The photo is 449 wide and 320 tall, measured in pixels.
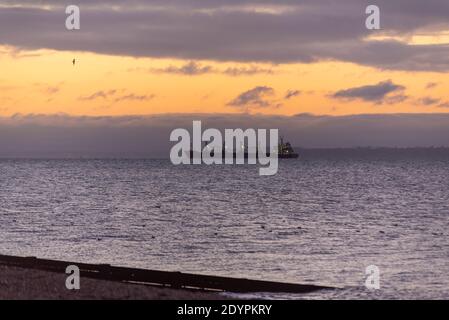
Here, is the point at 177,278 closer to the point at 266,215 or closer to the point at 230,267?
the point at 230,267

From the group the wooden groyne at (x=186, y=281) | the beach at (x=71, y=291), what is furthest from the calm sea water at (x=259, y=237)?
the beach at (x=71, y=291)

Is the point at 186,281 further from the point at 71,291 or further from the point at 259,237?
the point at 259,237

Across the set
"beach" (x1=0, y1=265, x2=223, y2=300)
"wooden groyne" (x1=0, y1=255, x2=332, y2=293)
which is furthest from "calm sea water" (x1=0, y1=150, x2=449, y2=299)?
"beach" (x1=0, y1=265, x2=223, y2=300)

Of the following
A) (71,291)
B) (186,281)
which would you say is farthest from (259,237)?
(71,291)

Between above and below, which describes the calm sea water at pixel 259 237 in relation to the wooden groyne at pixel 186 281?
above

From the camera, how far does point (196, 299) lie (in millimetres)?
28250

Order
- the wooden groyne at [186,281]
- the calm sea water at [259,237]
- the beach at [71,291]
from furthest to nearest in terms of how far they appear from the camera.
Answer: the calm sea water at [259,237] < the wooden groyne at [186,281] < the beach at [71,291]

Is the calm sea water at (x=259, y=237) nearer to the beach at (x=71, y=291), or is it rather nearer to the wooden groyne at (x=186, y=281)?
the wooden groyne at (x=186, y=281)

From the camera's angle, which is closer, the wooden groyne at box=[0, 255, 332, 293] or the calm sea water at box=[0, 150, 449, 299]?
the wooden groyne at box=[0, 255, 332, 293]

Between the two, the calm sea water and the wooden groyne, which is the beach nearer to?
the wooden groyne
